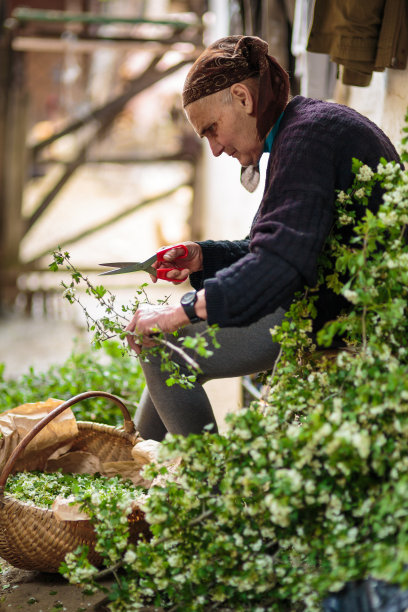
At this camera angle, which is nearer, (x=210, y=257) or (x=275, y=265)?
(x=275, y=265)

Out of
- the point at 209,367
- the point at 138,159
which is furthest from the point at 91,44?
the point at 209,367

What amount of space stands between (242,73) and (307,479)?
118cm

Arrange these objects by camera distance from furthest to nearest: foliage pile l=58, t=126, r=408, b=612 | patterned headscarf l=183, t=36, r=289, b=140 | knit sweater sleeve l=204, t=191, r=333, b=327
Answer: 1. patterned headscarf l=183, t=36, r=289, b=140
2. knit sweater sleeve l=204, t=191, r=333, b=327
3. foliage pile l=58, t=126, r=408, b=612

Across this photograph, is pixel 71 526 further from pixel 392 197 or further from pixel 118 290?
pixel 118 290

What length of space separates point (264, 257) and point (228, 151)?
0.51 m

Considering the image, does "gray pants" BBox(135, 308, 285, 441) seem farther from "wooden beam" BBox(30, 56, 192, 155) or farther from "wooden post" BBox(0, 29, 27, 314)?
"wooden beam" BBox(30, 56, 192, 155)

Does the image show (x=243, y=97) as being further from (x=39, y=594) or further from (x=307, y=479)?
(x=39, y=594)

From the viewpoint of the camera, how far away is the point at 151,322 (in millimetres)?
2064

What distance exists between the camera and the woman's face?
2.18 m

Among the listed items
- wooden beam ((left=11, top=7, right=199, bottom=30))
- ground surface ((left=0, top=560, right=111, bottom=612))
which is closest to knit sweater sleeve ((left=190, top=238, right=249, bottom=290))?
ground surface ((left=0, top=560, right=111, bottom=612))

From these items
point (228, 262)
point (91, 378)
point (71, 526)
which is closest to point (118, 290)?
point (91, 378)

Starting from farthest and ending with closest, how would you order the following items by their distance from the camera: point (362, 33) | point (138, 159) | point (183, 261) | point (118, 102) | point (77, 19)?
1. point (138, 159)
2. point (118, 102)
3. point (77, 19)
4. point (362, 33)
5. point (183, 261)

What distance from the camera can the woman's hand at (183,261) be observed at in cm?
248

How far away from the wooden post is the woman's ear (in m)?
5.29
